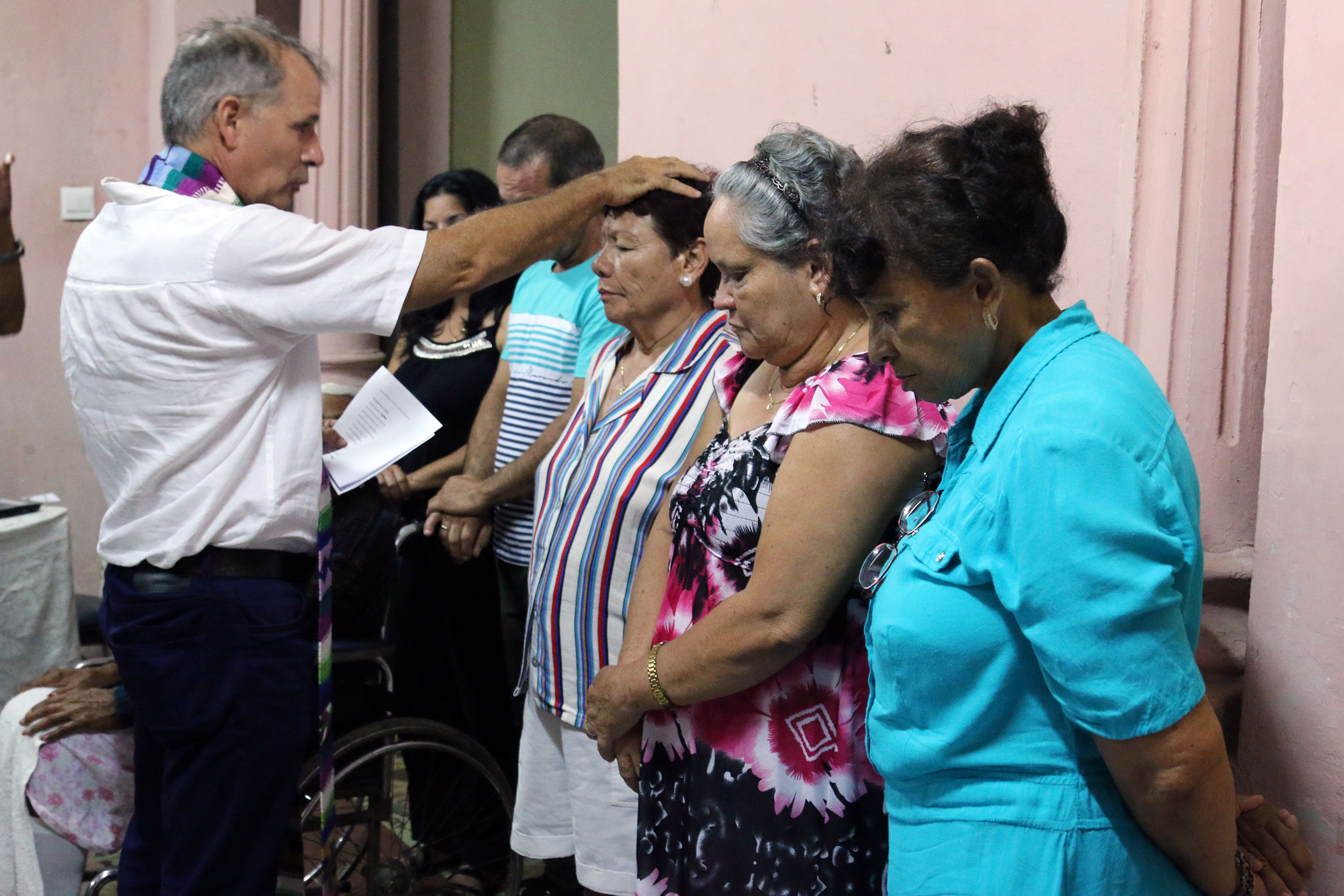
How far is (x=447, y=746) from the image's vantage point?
2.51 meters

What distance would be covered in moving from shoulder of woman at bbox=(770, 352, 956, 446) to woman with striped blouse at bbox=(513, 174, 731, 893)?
43 centimetres

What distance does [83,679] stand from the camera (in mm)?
2404

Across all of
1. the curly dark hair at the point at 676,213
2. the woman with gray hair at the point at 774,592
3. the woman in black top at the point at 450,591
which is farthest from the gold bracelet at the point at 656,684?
the woman in black top at the point at 450,591

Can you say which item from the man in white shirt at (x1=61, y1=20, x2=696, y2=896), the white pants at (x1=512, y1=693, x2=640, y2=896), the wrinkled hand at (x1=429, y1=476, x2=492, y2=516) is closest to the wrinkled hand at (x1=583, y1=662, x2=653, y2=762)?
the white pants at (x1=512, y1=693, x2=640, y2=896)

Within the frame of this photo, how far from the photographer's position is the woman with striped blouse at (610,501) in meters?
1.97

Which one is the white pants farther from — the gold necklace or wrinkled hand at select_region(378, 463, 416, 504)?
wrinkled hand at select_region(378, 463, 416, 504)

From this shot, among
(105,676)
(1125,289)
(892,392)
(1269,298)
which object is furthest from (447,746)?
(1269,298)

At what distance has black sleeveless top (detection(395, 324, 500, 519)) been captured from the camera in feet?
9.82

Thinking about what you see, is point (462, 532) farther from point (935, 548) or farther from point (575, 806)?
point (935, 548)

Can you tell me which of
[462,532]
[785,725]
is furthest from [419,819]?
[785,725]

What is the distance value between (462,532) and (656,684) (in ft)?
3.64

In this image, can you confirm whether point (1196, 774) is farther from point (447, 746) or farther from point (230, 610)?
point (447, 746)

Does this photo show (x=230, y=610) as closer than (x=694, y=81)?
Yes

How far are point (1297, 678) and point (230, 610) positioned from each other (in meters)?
1.58
